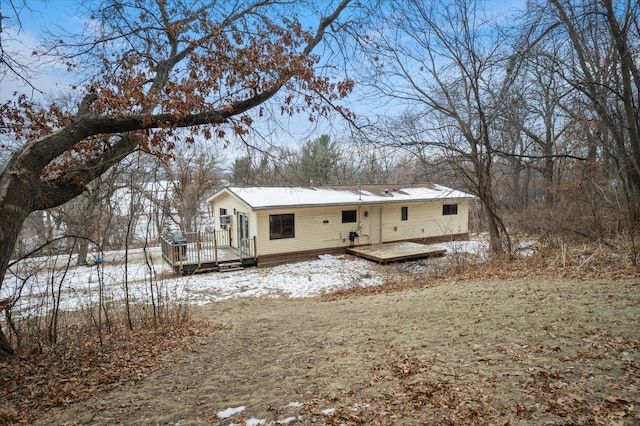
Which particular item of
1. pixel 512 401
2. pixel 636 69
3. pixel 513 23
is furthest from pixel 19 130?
pixel 636 69

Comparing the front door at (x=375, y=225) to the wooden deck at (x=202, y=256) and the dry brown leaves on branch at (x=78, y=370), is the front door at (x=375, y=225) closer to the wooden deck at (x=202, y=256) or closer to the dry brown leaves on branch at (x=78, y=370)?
the wooden deck at (x=202, y=256)

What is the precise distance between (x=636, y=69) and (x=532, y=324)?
23.9 feet

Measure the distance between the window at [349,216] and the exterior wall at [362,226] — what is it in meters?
0.17

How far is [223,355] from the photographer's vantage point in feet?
15.6

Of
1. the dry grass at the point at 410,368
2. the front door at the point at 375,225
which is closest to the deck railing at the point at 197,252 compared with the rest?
the front door at the point at 375,225

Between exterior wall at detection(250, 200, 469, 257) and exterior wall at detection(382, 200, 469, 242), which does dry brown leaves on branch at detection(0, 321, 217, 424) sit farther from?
exterior wall at detection(382, 200, 469, 242)

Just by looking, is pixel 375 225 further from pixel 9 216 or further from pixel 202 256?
pixel 9 216

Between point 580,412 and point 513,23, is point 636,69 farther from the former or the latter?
point 580,412

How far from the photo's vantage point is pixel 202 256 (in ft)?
45.2

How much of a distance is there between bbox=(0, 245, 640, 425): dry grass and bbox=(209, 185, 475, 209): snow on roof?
838 cm

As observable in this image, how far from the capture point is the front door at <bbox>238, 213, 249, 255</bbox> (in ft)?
49.0

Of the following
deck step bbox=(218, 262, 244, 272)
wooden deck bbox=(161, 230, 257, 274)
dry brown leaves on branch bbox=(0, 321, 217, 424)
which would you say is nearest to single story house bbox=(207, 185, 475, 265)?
wooden deck bbox=(161, 230, 257, 274)

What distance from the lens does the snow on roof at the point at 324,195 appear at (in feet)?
48.4

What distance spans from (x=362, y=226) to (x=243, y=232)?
579 cm
